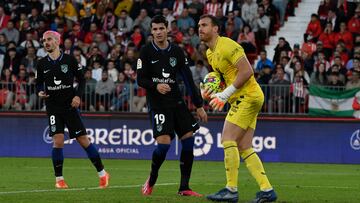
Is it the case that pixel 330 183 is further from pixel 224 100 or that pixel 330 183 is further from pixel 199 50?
pixel 199 50

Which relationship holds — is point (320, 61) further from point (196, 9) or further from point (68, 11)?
point (68, 11)

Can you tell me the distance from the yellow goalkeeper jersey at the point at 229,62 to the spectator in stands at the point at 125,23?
19.3 meters

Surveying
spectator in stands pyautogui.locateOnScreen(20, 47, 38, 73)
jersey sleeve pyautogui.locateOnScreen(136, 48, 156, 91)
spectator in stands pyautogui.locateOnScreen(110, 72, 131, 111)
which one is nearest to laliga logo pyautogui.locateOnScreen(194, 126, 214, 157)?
spectator in stands pyautogui.locateOnScreen(110, 72, 131, 111)

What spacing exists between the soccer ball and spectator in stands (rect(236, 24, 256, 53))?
56.5 feet

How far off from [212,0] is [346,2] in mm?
4130

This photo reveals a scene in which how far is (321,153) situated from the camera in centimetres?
2683

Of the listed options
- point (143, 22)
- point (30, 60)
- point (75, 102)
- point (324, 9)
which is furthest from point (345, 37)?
point (75, 102)

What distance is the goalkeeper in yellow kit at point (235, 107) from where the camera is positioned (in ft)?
44.5

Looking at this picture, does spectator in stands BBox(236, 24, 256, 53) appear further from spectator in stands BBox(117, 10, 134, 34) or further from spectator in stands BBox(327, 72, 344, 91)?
spectator in stands BBox(327, 72, 344, 91)

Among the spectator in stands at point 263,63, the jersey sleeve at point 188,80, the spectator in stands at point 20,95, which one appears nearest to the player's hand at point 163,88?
the jersey sleeve at point 188,80

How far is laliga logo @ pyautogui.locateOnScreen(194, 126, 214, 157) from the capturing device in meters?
27.2

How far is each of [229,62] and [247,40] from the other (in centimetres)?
1764

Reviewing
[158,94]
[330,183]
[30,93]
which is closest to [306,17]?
[30,93]

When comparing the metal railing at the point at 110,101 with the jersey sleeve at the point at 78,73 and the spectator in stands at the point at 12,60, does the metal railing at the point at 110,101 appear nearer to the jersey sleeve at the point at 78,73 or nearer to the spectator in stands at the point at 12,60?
the spectator in stands at the point at 12,60
